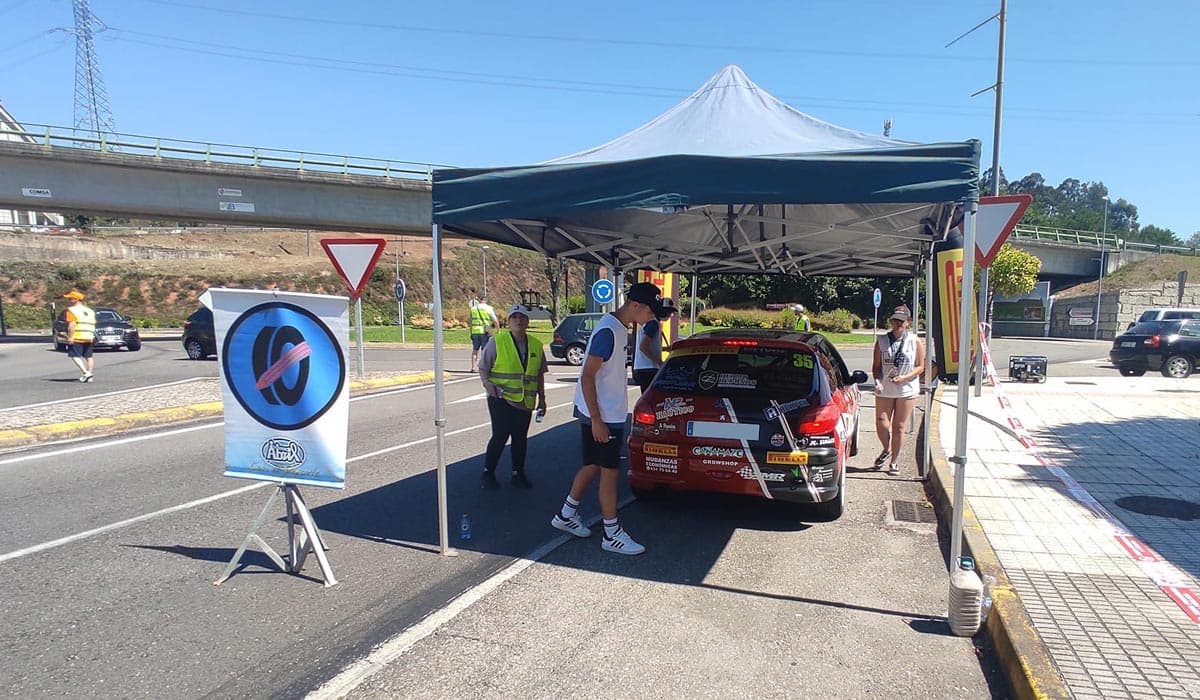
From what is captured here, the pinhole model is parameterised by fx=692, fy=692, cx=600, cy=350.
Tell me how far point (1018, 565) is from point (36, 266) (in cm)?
6919

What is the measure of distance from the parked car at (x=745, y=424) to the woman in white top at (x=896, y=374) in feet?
4.55

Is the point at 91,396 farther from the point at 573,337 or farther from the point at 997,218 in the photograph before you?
the point at 997,218

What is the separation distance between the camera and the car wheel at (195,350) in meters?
20.8

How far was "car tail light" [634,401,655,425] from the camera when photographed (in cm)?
556

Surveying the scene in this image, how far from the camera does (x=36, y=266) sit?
5456 cm

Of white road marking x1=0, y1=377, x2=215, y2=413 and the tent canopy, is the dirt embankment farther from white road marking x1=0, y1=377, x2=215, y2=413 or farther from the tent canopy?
the tent canopy

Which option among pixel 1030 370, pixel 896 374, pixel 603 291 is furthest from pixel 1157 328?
pixel 896 374

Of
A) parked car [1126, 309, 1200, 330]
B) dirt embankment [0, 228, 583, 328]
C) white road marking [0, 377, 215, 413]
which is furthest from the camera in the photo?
dirt embankment [0, 228, 583, 328]

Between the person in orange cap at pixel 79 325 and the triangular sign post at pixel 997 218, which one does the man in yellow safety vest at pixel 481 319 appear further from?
the triangular sign post at pixel 997 218

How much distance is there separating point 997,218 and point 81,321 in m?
15.5

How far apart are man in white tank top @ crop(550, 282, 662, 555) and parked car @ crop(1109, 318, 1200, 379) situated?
17.5m

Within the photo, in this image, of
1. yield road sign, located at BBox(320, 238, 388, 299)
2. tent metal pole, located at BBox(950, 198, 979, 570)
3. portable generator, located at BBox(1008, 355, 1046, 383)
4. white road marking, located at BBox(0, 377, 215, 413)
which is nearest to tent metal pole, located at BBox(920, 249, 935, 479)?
tent metal pole, located at BBox(950, 198, 979, 570)

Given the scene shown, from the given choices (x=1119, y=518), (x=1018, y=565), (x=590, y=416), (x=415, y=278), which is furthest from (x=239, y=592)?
(x=415, y=278)

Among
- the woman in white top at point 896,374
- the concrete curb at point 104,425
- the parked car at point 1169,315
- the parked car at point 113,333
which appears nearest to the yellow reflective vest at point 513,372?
the woman in white top at point 896,374
